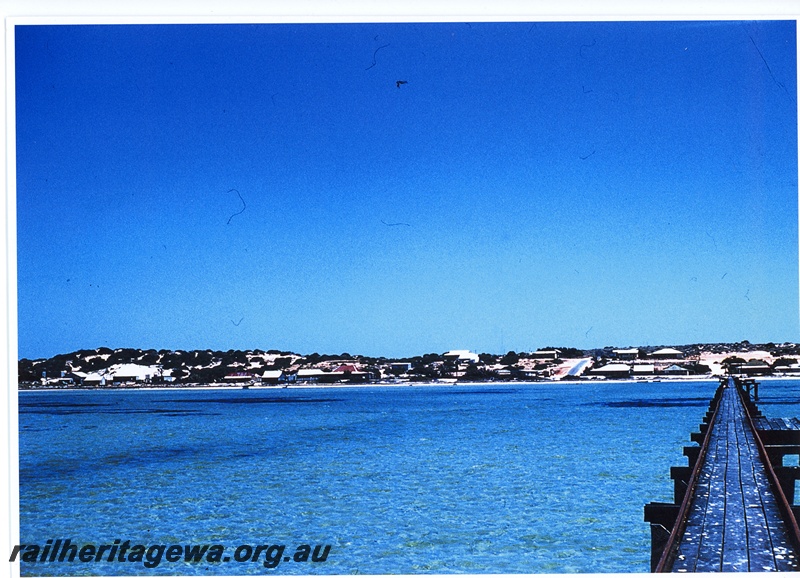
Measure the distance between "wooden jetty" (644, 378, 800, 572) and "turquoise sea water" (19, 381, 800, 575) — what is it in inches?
182

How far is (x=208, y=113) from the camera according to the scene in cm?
2653

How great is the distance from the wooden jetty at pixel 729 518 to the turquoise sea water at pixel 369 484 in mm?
4630

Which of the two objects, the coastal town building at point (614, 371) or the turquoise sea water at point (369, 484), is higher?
the coastal town building at point (614, 371)

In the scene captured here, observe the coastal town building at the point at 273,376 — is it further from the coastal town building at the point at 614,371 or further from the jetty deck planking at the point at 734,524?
the jetty deck planking at the point at 734,524

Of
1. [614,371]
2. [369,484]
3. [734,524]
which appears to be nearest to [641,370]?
[614,371]

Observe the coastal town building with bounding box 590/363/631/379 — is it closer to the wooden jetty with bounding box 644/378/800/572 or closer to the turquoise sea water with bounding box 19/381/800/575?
the turquoise sea water with bounding box 19/381/800/575

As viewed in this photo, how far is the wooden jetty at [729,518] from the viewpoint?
318 centimetres

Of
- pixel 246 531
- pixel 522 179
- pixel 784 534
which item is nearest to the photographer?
pixel 784 534

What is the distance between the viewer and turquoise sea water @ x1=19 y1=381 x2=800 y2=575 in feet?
35.7

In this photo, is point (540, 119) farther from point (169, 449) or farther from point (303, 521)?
point (303, 521)

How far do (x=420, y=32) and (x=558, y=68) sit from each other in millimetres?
4667

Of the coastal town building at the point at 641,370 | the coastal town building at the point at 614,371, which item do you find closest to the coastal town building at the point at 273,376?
the coastal town building at the point at 614,371

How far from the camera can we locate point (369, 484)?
54.1ft

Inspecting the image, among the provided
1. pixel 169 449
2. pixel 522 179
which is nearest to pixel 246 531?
pixel 169 449
